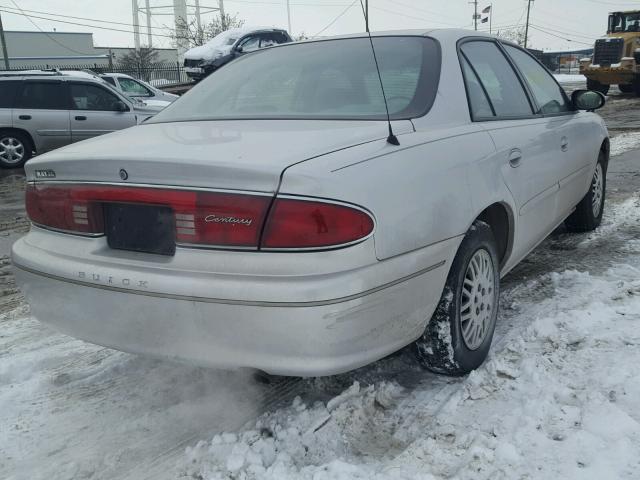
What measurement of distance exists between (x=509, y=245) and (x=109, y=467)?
7.00 feet

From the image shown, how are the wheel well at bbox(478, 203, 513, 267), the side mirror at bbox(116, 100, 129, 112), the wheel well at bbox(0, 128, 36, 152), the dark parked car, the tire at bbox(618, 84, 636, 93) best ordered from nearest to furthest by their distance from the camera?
the wheel well at bbox(478, 203, 513, 267), the wheel well at bbox(0, 128, 36, 152), the side mirror at bbox(116, 100, 129, 112), the dark parked car, the tire at bbox(618, 84, 636, 93)

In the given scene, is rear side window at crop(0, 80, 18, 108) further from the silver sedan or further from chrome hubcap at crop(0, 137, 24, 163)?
the silver sedan

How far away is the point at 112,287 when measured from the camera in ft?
7.10

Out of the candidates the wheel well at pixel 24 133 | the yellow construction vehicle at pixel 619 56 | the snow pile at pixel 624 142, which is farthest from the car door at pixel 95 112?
the yellow construction vehicle at pixel 619 56

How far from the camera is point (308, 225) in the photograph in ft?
6.34

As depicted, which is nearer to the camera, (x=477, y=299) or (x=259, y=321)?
(x=259, y=321)

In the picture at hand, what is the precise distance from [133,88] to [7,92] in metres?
5.68

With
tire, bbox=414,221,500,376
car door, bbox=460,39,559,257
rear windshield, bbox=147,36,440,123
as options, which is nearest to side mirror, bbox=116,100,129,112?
rear windshield, bbox=147,36,440,123

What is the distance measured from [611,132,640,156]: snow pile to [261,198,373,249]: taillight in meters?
8.32

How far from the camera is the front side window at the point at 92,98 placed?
36.3 ft

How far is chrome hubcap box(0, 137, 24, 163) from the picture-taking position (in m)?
10.6

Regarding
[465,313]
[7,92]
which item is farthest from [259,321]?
[7,92]

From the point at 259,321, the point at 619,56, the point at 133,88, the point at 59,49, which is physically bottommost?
the point at 259,321

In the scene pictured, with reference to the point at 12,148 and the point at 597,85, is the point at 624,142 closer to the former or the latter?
the point at 12,148
